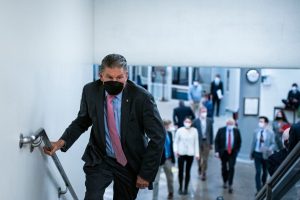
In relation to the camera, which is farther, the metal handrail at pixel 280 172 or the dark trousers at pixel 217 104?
the dark trousers at pixel 217 104

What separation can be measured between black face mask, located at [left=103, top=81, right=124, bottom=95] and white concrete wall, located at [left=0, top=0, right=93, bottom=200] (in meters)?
0.54

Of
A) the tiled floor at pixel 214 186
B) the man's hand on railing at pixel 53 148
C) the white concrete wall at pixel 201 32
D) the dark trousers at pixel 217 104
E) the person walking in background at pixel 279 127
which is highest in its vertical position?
the white concrete wall at pixel 201 32

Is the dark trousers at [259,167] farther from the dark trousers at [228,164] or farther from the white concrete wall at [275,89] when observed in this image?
the white concrete wall at [275,89]

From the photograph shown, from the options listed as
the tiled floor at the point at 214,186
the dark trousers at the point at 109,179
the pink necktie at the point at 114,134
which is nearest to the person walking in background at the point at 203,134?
the tiled floor at the point at 214,186

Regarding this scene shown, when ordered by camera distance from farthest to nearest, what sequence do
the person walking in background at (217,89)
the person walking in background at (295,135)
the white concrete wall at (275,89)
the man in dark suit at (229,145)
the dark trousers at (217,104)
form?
the dark trousers at (217,104) < the person walking in background at (217,89) < the white concrete wall at (275,89) < the man in dark suit at (229,145) < the person walking in background at (295,135)

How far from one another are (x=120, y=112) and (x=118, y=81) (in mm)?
286

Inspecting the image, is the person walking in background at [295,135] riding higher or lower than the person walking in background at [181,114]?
higher

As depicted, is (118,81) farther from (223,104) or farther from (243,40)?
(223,104)

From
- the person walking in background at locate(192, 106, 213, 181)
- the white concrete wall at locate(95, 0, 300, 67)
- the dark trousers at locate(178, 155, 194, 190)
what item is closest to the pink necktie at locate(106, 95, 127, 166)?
the white concrete wall at locate(95, 0, 300, 67)

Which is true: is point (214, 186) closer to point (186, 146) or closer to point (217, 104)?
point (186, 146)

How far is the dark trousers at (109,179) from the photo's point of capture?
128 inches

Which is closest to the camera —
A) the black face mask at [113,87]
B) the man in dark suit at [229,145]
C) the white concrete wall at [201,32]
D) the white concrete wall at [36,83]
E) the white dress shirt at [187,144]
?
the white concrete wall at [36,83]

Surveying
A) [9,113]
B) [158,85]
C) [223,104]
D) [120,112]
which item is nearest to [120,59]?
[120,112]

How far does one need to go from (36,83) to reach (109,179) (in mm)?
971
